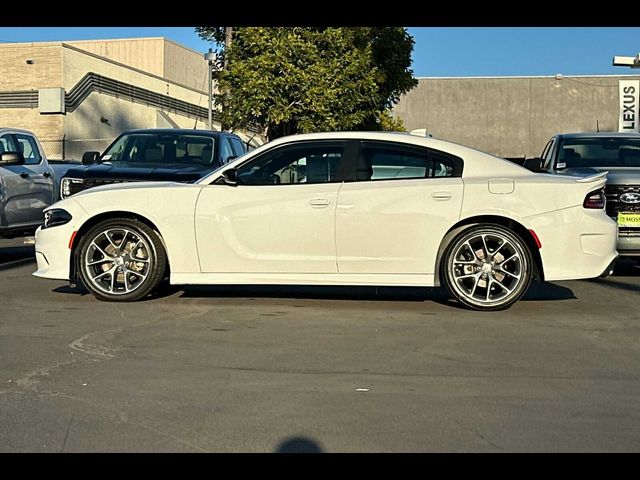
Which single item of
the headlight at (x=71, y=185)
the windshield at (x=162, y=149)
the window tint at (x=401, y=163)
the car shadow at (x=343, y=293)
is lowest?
the car shadow at (x=343, y=293)

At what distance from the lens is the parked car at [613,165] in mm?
10203

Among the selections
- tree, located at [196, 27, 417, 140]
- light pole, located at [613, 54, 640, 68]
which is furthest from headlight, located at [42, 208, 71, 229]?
light pole, located at [613, 54, 640, 68]

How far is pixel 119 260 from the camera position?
831 cm

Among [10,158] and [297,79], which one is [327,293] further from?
[297,79]

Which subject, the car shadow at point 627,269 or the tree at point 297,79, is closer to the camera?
the car shadow at point 627,269

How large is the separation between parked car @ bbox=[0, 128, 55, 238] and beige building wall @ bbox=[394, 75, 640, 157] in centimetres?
4053

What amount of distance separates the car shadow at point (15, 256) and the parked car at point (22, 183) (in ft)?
1.37

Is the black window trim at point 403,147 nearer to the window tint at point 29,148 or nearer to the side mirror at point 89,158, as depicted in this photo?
the side mirror at point 89,158

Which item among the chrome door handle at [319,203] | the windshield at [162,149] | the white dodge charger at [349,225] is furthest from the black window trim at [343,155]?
the windshield at [162,149]

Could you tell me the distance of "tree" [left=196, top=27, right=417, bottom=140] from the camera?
23641 mm

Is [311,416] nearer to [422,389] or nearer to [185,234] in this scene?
[422,389]
